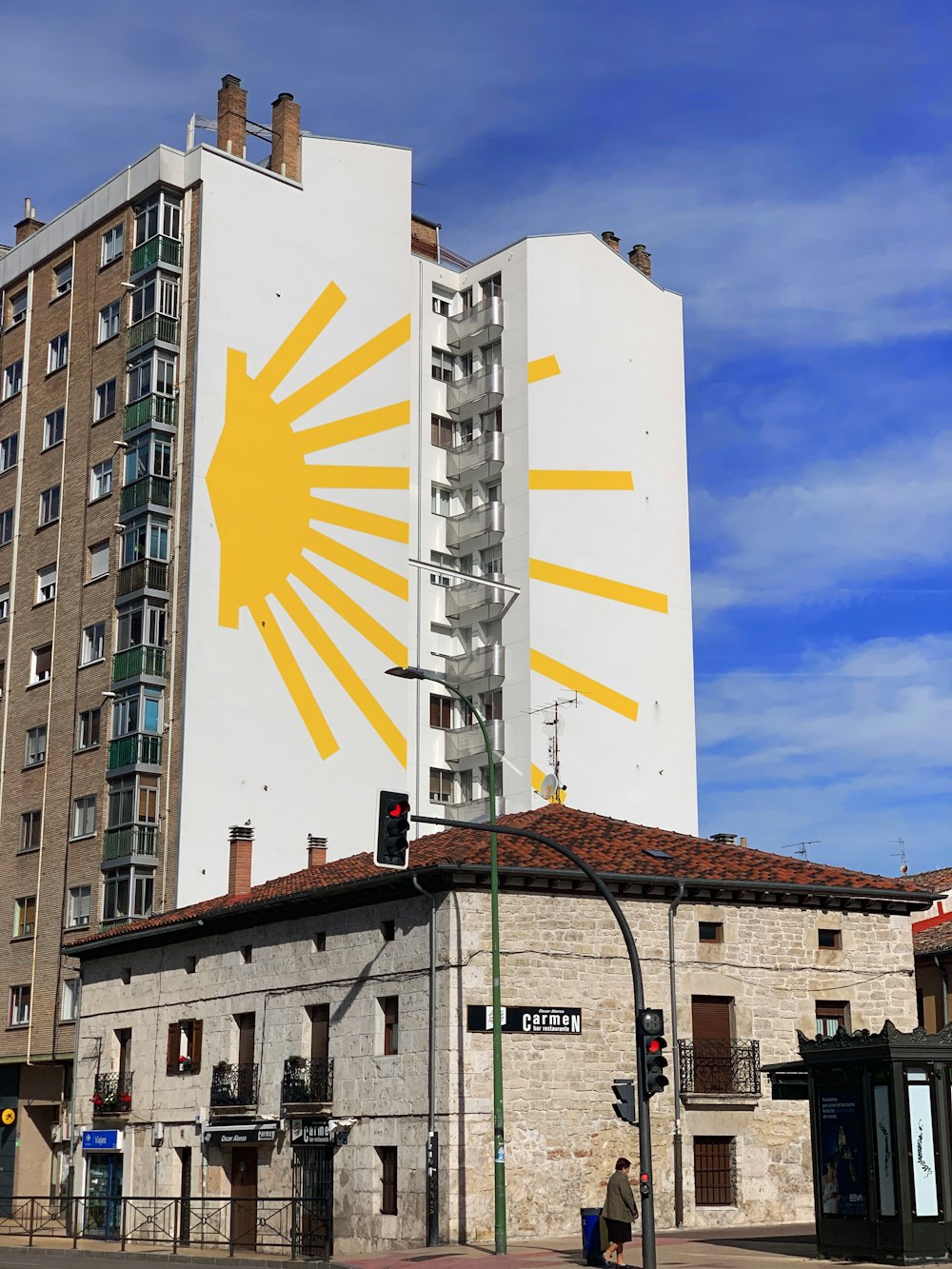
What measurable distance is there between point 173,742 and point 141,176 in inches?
789

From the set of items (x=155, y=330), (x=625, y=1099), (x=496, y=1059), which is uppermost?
(x=155, y=330)

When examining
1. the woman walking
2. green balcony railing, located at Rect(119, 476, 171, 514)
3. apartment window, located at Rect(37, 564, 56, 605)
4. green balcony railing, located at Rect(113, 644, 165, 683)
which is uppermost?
green balcony railing, located at Rect(119, 476, 171, 514)

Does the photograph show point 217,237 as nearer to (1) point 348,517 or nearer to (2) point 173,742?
(1) point 348,517

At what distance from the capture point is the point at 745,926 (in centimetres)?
3597

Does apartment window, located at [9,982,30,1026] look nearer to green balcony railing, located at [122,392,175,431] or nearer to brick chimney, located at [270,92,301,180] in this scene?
green balcony railing, located at [122,392,175,431]

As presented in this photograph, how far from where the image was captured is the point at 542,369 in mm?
62469

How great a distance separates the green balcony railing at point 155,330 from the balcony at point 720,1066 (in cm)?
3122

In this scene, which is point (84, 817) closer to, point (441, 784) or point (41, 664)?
point (41, 664)

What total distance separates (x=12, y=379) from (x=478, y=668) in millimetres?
21105

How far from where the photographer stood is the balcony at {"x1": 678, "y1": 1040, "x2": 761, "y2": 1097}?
3425 centimetres

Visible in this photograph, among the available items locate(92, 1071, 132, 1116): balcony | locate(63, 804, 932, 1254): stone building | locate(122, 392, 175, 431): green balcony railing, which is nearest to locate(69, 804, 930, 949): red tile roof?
locate(63, 804, 932, 1254): stone building

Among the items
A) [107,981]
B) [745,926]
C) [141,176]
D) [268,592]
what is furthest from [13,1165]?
[141,176]

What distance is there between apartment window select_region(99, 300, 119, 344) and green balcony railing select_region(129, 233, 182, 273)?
2.06m

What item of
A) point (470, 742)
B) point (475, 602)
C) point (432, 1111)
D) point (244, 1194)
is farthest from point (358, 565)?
point (432, 1111)
